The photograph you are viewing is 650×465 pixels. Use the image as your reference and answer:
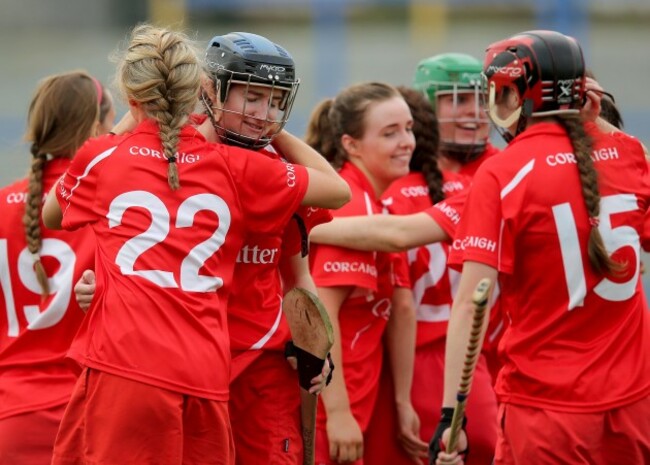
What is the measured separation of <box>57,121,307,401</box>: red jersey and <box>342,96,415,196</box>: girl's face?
4.57ft

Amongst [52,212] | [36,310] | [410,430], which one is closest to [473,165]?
[410,430]

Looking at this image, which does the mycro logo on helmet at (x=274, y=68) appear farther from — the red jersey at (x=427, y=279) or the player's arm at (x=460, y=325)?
the red jersey at (x=427, y=279)

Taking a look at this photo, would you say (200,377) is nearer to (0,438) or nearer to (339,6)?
(0,438)

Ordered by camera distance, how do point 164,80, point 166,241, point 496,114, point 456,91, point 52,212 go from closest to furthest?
point 166,241 → point 164,80 → point 52,212 → point 496,114 → point 456,91

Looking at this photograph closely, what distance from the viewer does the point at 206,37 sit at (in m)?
18.3

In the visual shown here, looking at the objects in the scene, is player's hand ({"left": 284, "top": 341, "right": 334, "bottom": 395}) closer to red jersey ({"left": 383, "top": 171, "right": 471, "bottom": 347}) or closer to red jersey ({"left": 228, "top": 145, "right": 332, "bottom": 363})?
red jersey ({"left": 228, "top": 145, "right": 332, "bottom": 363})

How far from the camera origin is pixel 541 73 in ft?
12.6

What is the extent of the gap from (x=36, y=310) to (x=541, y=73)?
200cm

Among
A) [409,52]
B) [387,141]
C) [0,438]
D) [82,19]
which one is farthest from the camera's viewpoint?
[82,19]

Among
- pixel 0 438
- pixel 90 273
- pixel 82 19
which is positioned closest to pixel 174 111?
pixel 90 273

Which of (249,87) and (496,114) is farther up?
(249,87)

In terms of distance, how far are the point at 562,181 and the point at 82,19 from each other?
1698 centimetres

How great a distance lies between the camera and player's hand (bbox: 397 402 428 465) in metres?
4.88

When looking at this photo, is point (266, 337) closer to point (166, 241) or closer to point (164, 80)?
point (166, 241)
